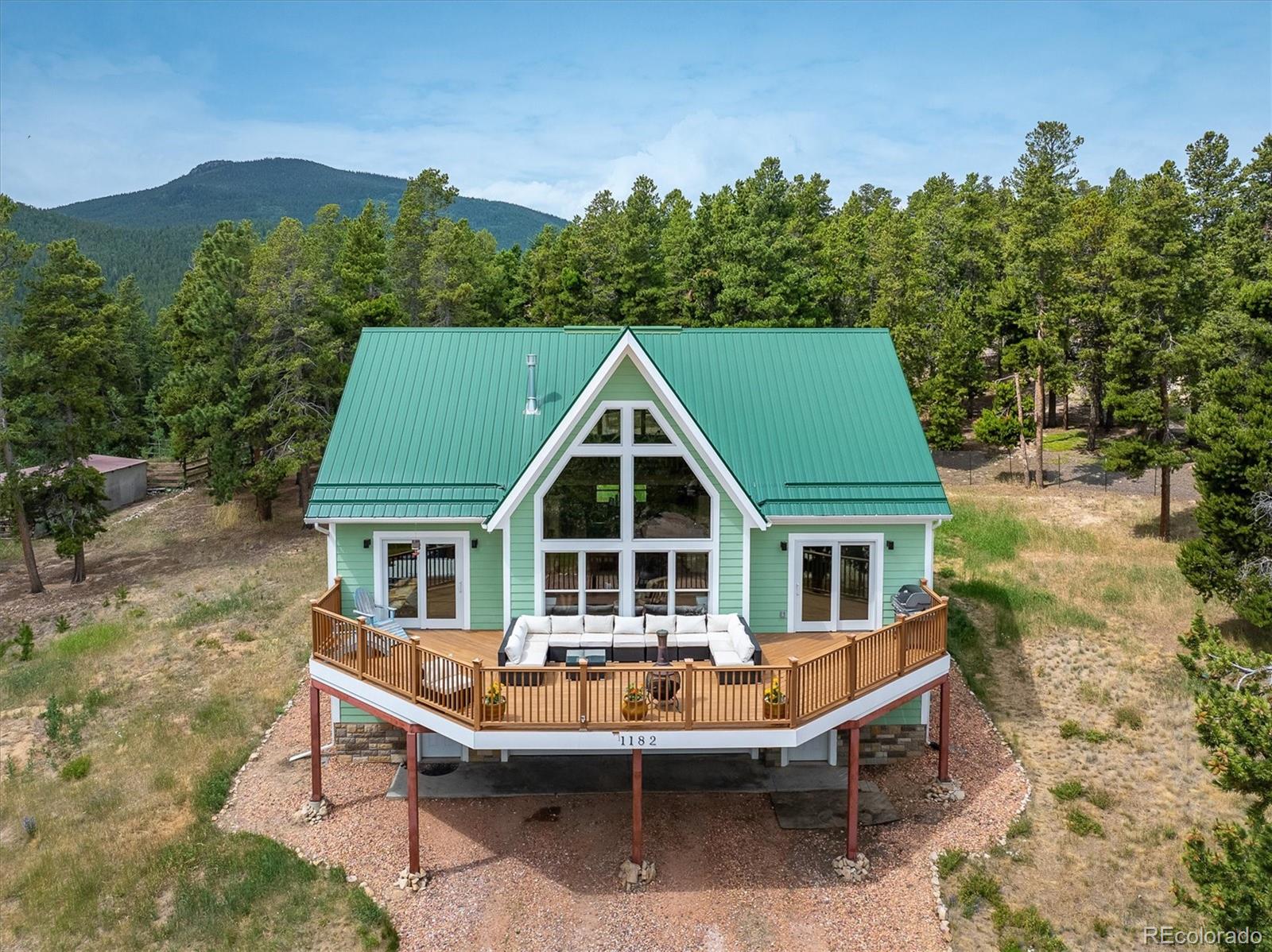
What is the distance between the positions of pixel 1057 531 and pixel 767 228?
20.5 metres

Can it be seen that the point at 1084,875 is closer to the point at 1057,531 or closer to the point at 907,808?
the point at 907,808

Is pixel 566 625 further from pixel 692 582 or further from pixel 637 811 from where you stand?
pixel 637 811

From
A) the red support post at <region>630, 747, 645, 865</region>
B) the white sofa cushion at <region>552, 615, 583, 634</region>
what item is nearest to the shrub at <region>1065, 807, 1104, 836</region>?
the red support post at <region>630, 747, 645, 865</region>

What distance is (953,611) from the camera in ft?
71.1

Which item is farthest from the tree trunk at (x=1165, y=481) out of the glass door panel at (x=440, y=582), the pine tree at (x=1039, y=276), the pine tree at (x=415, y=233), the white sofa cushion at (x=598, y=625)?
the pine tree at (x=415, y=233)

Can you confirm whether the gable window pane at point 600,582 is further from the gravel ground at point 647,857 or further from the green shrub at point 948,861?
the green shrub at point 948,861

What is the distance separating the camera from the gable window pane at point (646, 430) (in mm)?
14570

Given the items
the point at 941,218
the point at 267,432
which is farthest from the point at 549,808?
the point at 941,218

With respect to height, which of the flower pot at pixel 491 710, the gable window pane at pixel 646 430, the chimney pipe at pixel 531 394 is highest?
the chimney pipe at pixel 531 394

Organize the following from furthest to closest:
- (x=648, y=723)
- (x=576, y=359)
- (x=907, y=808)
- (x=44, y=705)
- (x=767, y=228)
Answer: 1. (x=767, y=228)
2. (x=44, y=705)
3. (x=576, y=359)
4. (x=907, y=808)
5. (x=648, y=723)

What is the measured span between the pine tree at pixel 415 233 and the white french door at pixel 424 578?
90.3 feet

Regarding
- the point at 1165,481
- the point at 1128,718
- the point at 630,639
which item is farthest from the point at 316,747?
the point at 1165,481

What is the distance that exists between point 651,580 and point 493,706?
13.1 feet

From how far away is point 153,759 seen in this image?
1627 cm
